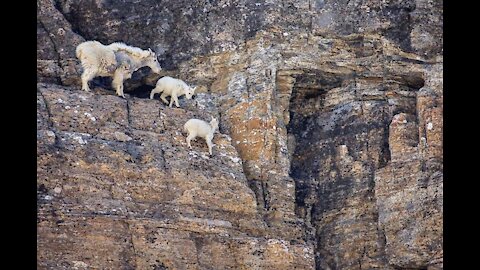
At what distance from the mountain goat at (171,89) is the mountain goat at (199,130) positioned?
1353mm

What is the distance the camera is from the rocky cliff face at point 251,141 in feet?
167

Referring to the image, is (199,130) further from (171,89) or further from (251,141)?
(171,89)

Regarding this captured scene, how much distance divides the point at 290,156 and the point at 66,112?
7232mm

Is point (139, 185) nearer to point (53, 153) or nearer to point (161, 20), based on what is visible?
point (53, 153)

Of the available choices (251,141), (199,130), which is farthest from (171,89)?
(251,141)

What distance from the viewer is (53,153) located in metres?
51.2

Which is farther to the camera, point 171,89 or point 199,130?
point 171,89

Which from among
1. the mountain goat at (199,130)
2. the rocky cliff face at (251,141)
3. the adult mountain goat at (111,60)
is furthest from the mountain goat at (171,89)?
the mountain goat at (199,130)

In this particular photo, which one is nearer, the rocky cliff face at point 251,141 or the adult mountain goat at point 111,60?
the rocky cliff face at point 251,141

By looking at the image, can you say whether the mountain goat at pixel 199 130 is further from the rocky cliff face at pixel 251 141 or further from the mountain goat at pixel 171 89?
the mountain goat at pixel 171 89

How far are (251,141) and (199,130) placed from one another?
183 centimetres

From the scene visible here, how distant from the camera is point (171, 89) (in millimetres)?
55156

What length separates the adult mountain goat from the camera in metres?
53.9

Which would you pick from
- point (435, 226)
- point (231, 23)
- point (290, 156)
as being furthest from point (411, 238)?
point (231, 23)
